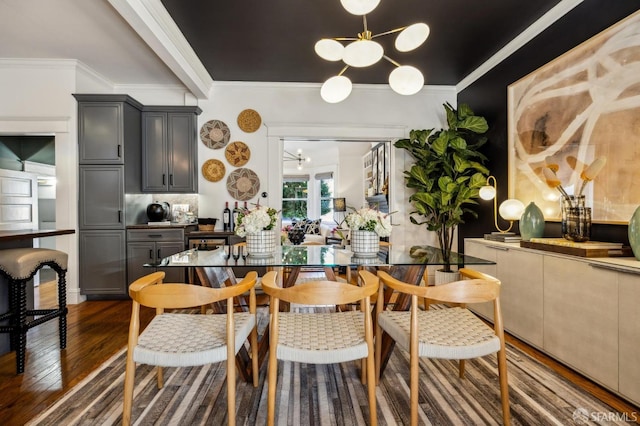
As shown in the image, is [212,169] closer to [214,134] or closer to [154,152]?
[214,134]

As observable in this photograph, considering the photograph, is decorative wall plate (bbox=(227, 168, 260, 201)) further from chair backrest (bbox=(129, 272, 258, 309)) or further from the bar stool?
chair backrest (bbox=(129, 272, 258, 309))

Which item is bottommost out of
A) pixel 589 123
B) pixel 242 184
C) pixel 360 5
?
pixel 242 184

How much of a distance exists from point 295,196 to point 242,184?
5.37 m

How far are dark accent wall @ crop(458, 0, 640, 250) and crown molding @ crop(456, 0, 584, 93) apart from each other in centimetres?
A: 4

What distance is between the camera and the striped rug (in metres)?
1.66

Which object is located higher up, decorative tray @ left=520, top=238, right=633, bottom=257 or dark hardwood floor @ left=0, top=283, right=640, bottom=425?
decorative tray @ left=520, top=238, right=633, bottom=257

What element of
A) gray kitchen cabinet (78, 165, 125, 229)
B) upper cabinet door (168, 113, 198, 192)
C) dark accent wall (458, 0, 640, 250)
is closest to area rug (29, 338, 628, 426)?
dark accent wall (458, 0, 640, 250)

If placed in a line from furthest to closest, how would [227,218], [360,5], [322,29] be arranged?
[227,218], [322,29], [360,5]

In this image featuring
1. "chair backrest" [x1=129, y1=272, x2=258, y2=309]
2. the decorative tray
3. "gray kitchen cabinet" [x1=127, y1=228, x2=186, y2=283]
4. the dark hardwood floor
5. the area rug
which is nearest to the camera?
"chair backrest" [x1=129, y1=272, x2=258, y2=309]

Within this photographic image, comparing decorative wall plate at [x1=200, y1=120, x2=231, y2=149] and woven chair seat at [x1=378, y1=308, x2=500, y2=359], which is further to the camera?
decorative wall plate at [x1=200, y1=120, x2=231, y2=149]

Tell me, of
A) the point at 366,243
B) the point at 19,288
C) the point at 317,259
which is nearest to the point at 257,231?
the point at 317,259

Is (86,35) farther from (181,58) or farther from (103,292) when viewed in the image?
(103,292)

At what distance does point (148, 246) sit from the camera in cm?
388

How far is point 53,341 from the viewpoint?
8.71 ft
